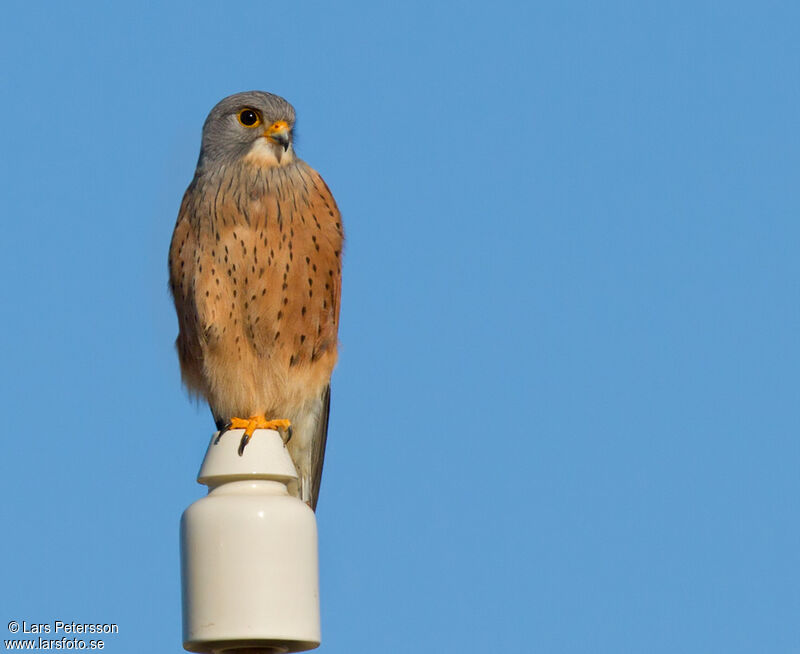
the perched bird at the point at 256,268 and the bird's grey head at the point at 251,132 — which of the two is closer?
the perched bird at the point at 256,268

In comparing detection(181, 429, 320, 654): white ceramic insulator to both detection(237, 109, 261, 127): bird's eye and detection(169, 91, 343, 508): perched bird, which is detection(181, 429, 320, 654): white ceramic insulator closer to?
detection(169, 91, 343, 508): perched bird

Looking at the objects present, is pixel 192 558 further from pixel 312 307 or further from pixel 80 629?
pixel 312 307

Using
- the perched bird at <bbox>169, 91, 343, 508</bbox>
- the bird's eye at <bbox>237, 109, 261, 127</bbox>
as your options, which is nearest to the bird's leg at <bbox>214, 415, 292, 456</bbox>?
the perched bird at <bbox>169, 91, 343, 508</bbox>

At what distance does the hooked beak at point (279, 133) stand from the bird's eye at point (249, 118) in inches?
3.3

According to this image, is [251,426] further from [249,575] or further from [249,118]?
[249,118]

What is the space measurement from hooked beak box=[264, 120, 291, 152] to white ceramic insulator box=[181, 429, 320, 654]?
110 inches

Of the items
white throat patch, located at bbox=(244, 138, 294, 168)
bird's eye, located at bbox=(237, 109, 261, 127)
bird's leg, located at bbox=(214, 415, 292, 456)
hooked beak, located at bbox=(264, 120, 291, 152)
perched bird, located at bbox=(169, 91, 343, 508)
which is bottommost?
bird's leg, located at bbox=(214, 415, 292, 456)

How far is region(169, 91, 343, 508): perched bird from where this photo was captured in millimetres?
6863

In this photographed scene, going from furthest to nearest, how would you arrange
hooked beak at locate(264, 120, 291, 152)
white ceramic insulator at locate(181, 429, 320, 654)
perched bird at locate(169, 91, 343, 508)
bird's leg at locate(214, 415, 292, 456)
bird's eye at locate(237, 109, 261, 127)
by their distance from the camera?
1. bird's eye at locate(237, 109, 261, 127)
2. hooked beak at locate(264, 120, 291, 152)
3. perched bird at locate(169, 91, 343, 508)
4. bird's leg at locate(214, 415, 292, 456)
5. white ceramic insulator at locate(181, 429, 320, 654)

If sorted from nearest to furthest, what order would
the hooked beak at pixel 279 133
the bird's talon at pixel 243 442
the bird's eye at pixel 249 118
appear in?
the bird's talon at pixel 243 442 → the hooked beak at pixel 279 133 → the bird's eye at pixel 249 118

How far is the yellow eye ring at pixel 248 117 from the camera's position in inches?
279

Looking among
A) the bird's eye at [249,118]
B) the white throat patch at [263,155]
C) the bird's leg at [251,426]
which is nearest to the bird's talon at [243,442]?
the bird's leg at [251,426]

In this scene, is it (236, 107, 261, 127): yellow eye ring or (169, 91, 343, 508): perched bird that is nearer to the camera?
(169, 91, 343, 508): perched bird

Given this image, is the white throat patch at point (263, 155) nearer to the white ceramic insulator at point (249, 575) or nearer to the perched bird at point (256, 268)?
the perched bird at point (256, 268)
